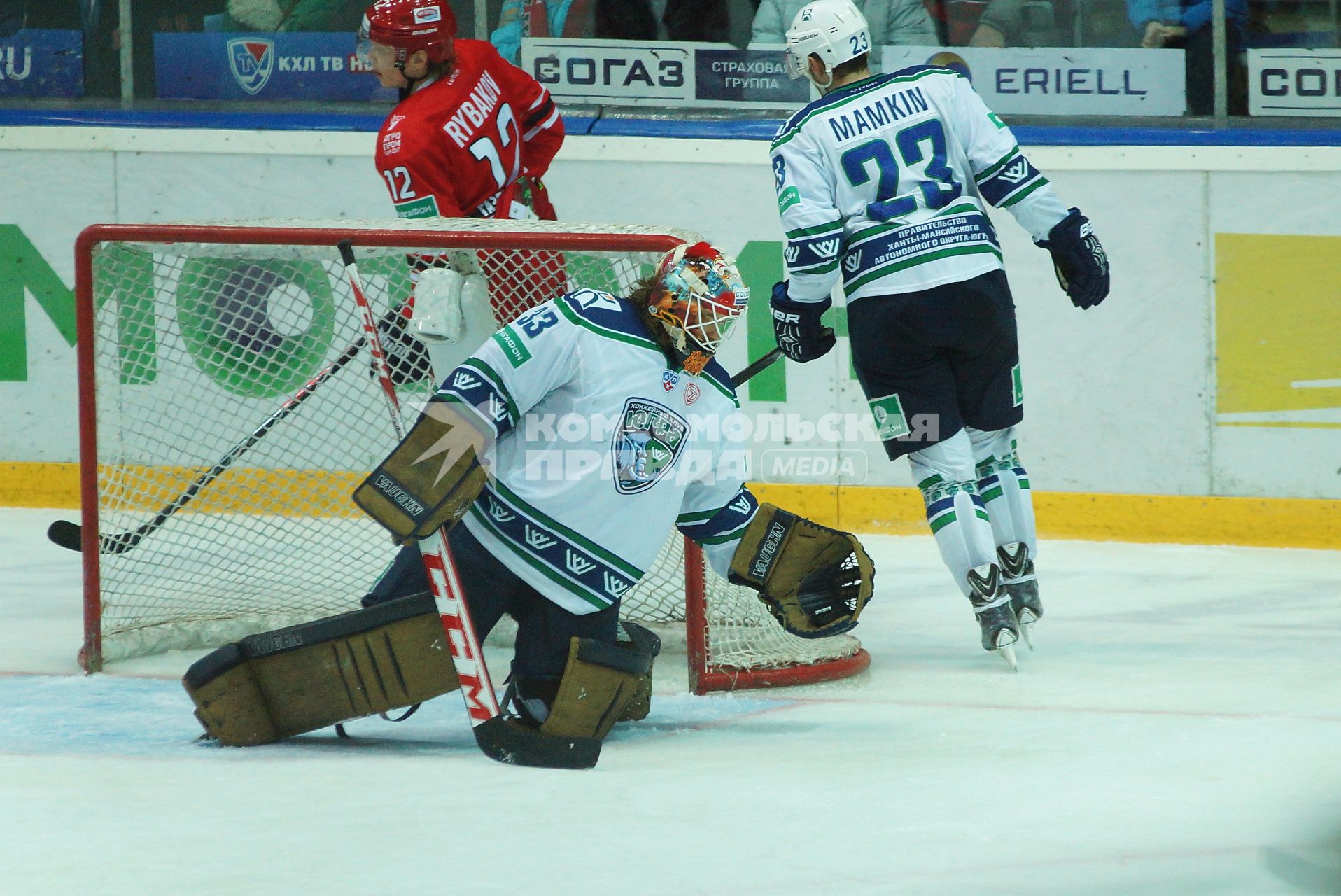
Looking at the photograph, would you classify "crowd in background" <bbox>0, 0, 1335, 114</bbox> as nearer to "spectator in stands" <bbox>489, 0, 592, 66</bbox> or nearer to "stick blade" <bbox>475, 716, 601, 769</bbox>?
"spectator in stands" <bbox>489, 0, 592, 66</bbox>

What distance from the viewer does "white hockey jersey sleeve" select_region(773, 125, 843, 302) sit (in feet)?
10.8

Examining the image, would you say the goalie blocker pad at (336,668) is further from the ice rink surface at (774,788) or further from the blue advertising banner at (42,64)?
the blue advertising banner at (42,64)

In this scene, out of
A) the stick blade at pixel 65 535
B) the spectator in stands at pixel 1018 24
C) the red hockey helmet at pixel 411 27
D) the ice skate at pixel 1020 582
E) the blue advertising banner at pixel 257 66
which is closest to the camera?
the ice skate at pixel 1020 582

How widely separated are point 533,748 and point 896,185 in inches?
57.5

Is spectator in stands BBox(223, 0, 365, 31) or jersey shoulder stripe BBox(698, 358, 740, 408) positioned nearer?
jersey shoulder stripe BBox(698, 358, 740, 408)

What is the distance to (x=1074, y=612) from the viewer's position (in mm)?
3979

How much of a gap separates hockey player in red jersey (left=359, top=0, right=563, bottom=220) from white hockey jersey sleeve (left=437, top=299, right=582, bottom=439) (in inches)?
54.4

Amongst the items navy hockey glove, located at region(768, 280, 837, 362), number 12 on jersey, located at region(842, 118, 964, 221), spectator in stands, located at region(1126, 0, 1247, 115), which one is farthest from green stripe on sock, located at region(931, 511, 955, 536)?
spectator in stands, located at region(1126, 0, 1247, 115)

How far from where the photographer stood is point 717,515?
2863mm

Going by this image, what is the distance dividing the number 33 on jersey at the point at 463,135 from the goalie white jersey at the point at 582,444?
1.32 meters

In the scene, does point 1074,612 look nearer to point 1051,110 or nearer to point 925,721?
point 925,721

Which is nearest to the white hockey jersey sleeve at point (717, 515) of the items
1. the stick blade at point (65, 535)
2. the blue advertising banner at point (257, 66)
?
the stick blade at point (65, 535)

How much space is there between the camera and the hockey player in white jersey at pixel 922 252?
3338 millimetres

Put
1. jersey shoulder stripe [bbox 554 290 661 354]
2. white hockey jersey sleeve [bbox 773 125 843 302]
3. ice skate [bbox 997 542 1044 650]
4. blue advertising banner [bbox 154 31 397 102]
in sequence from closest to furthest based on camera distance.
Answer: jersey shoulder stripe [bbox 554 290 661 354], white hockey jersey sleeve [bbox 773 125 843 302], ice skate [bbox 997 542 1044 650], blue advertising banner [bbox 154 31 397 102]
